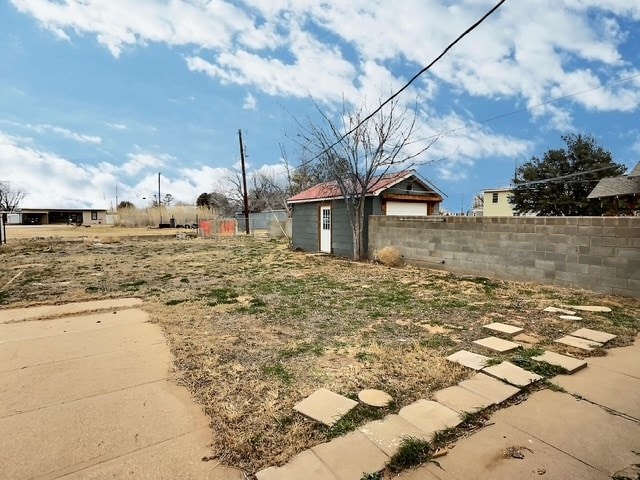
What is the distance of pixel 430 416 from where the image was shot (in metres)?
2.14

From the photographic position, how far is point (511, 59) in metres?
6.48

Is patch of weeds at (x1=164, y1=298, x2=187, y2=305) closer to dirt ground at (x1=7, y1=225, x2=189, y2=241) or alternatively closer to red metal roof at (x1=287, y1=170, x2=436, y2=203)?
red metal roof at (x1=287, y1=170, x2=436, y2=203)

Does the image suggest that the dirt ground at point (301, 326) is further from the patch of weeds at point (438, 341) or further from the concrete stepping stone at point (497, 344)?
the concrete stepping stone at point (497, 344)

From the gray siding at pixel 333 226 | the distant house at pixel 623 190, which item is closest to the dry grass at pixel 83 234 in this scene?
the gray siding at pixel 333 226

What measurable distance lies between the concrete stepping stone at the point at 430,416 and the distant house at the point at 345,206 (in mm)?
8551

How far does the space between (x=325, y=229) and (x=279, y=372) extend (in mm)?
9960

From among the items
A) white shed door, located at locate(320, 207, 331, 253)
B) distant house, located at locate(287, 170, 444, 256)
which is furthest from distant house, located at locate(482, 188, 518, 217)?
white shed door, located at locate(320, 207, 331, 253)

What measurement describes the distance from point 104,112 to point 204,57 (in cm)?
530

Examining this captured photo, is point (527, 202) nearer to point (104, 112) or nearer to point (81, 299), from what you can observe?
point (104, 112)

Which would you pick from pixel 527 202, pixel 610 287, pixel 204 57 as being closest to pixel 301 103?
pixel 204 57

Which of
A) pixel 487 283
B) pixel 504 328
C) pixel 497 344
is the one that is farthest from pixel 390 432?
pixel 487 283

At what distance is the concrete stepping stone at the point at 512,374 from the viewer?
2.55m

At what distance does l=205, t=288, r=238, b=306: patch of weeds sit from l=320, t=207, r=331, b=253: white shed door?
21.2 ft

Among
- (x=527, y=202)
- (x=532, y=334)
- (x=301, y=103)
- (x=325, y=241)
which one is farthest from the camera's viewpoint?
(x=527, y=202)
